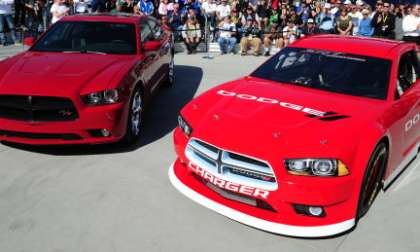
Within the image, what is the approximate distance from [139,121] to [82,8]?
10372 mm

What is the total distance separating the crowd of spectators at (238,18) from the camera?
13344mm

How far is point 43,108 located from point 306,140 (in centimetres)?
316

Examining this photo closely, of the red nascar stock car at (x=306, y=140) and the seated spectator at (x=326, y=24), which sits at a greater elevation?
the seated spectator at (x=326, y=24)

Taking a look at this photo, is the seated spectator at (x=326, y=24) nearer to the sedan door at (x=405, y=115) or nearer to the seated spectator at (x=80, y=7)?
the seated spectator at (x=80, y=7)

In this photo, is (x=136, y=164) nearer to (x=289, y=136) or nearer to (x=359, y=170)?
(x=289, y=136)

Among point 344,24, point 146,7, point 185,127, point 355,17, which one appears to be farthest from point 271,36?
point 185,127

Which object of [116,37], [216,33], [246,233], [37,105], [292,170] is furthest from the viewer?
[216,33]

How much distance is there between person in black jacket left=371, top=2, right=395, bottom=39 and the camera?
489 inches

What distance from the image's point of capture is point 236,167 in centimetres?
385

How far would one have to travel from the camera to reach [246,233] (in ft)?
13.3

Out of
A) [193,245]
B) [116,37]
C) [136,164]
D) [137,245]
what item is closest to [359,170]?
[193,245]

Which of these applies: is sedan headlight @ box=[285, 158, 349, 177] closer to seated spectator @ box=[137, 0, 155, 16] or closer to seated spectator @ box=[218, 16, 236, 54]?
seated spectator @ box=[218, 16, 236, 54]

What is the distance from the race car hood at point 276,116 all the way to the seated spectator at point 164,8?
1125 centimetres

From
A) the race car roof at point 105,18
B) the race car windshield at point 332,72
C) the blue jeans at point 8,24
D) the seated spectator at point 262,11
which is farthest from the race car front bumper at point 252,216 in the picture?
the seated spectator at point 262,11
